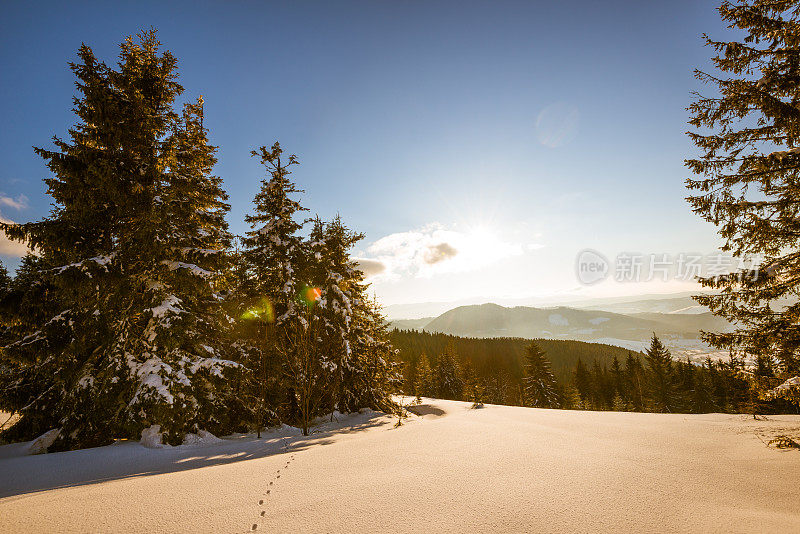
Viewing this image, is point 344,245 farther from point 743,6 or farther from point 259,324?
point 743,6

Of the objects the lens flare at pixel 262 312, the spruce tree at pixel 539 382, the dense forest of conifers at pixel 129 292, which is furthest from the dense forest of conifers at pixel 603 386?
the dense forest of conifers at pixel 129 292

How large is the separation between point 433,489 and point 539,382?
44.5m

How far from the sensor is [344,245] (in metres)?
20.8

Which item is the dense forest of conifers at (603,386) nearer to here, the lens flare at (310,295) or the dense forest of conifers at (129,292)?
the lens flare at (310,295)

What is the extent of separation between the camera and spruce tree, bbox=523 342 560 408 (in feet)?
140

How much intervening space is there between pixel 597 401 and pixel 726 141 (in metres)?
62.3

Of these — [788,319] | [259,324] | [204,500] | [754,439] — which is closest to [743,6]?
[788,319]

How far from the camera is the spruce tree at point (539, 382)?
42.8m

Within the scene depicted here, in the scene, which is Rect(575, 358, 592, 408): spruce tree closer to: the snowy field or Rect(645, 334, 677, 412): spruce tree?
Rect(645, 334, 677, 412): spruce tree

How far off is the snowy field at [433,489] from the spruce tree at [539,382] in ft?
123

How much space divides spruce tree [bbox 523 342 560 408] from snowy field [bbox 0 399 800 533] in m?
37.4

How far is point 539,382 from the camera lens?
43.2 m

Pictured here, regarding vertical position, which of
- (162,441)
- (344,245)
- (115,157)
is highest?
(115,157)

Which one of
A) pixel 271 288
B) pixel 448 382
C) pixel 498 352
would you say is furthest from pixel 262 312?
pixel 498 352
